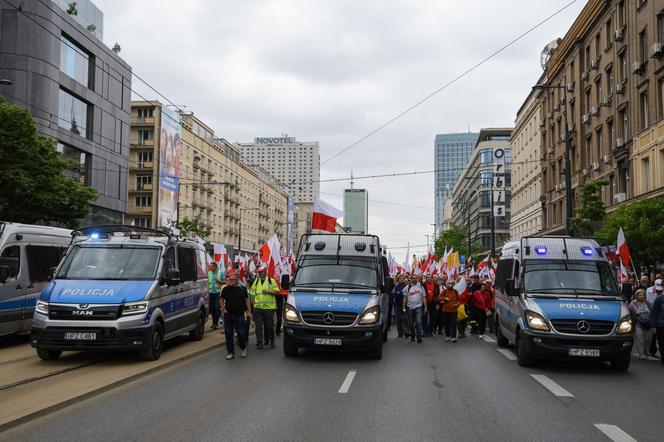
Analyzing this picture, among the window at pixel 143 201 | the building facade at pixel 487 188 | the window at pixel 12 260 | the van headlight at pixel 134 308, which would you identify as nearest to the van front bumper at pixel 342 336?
the van headlight at pixel 134 308

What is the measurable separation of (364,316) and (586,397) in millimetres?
4521

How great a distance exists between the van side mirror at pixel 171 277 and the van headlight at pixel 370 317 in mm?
3682

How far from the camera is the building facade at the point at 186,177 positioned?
6731 centimetres

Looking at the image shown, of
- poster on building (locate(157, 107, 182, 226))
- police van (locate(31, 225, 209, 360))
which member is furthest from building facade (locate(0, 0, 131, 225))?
police van (locate(31, 225, 209, 360))

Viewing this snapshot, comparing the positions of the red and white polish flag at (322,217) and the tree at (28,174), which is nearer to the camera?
the red and white polish flag at (322,217)

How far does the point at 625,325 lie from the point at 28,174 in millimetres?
20346

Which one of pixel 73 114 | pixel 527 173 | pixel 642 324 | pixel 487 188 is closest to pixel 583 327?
pixel 642 324

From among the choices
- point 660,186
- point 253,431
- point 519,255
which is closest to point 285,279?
point 519,255

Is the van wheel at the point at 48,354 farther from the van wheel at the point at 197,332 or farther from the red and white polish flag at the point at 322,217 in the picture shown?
the red and white polish flag at the point at 322,217

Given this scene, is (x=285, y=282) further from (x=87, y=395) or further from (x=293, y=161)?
(x=293, y=161)

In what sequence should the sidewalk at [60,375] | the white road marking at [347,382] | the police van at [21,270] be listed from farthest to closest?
1. the police van at [21,270]
2. the white road marking at [347,382]
3. the sidewalk at [60,375]

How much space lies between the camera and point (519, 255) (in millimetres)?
13609

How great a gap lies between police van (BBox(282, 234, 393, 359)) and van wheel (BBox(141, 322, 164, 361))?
241cm

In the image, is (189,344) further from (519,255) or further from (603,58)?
(603,58)
